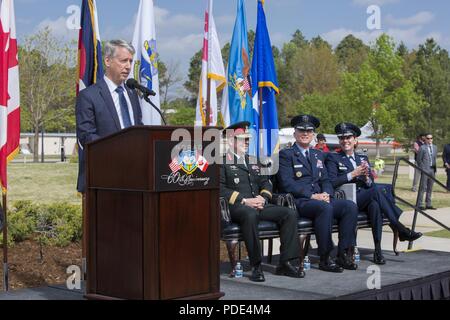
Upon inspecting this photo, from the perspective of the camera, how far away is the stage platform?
5660 mm

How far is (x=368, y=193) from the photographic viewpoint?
7910 mm

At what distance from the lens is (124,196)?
15.1 ft

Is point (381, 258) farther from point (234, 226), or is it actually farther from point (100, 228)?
point (100, 228)

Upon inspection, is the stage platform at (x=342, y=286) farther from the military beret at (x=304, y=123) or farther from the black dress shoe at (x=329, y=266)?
the military beret at (x=304, y=123)

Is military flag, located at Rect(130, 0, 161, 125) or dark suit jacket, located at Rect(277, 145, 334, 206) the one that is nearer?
dark suit jacket, located at Rect(277, 145, 334, 206)

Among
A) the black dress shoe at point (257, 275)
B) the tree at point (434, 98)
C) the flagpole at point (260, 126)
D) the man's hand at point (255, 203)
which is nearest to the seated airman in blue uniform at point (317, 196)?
the man's hand at point (255, 203)

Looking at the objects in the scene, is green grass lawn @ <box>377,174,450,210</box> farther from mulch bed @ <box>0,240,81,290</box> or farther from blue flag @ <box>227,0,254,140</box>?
mulch bed @ <box>0,240,81,290</box>

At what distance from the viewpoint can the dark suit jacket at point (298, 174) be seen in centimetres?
752

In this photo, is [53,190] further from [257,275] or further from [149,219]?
[149,219]

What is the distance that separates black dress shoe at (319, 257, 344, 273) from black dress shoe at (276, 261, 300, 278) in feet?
1.49

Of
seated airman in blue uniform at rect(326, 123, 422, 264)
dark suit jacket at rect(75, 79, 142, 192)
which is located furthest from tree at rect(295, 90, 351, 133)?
dark suit jacket at rect(75, 79, 142, 192)
